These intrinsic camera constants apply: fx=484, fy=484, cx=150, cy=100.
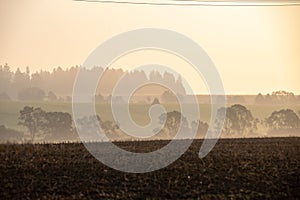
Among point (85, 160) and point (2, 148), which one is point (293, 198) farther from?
point (2, 148)

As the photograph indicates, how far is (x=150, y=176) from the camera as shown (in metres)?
25.0

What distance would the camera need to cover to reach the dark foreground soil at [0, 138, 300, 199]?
22.0 meters

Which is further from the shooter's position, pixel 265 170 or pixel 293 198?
pixel 265 170

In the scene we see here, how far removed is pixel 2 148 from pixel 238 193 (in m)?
16.5

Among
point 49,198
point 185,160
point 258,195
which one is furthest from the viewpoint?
point 185,160

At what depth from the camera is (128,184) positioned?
23359 millimetres

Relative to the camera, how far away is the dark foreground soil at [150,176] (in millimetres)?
21953

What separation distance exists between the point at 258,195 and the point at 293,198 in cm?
155

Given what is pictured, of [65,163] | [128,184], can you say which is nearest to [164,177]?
[128,184]

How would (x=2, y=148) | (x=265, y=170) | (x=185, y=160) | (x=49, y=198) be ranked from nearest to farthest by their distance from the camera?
(x=49, y=198)
(x=265, y=170)
(x=185, y=160)
(x=2, y=148)

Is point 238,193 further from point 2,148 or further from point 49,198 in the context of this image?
point 2,148


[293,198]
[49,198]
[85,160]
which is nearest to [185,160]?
[85,160]

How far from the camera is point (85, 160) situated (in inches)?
1105

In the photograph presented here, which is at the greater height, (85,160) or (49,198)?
(85,160)
